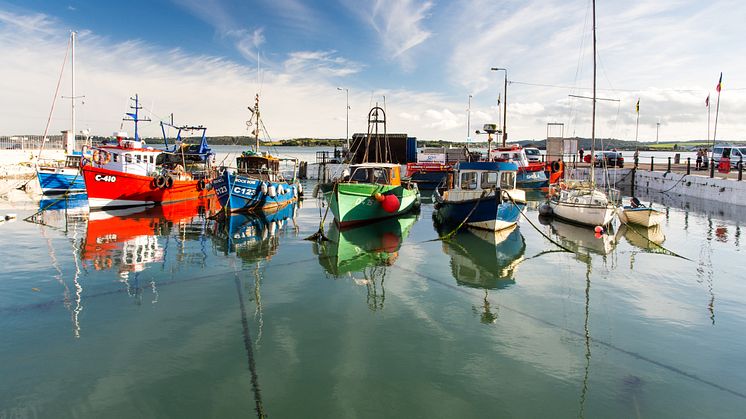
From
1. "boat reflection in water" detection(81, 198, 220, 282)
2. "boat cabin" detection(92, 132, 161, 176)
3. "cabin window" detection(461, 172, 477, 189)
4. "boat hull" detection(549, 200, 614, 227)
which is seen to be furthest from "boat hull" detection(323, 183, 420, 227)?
"boat cabin" detection(92, 132, 161, 176)

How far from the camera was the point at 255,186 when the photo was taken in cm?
2377

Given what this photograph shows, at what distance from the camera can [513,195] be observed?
60.0 feet

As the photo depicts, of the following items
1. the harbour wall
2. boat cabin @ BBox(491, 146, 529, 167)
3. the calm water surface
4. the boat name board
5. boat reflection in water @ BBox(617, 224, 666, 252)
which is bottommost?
the calm water surface

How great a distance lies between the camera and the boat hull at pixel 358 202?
18312 millimetres

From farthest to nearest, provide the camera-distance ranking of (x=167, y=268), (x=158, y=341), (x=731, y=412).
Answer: (x=167, y=268) < (x=158, y=341) < (x=731, y=412)

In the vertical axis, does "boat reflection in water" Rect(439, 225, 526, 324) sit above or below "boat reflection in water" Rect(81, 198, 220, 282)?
below

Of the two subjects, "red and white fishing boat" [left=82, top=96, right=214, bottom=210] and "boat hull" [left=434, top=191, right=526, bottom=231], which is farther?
"red and white fishing boat" [left=82, top=96, right=214, bottom=210]

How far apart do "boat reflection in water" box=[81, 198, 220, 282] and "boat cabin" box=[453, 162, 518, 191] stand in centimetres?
1090

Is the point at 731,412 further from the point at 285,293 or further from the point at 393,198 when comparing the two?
the point at 393,198

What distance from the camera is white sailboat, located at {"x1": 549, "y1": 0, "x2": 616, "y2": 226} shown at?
18.3m

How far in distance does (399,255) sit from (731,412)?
9.66 metres

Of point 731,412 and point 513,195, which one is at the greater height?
point 513,195

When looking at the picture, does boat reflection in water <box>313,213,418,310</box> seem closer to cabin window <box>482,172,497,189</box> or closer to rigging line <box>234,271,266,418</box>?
rigging line <box>234,271,266,418</box>

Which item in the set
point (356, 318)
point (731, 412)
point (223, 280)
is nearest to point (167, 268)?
point (223, 280)
